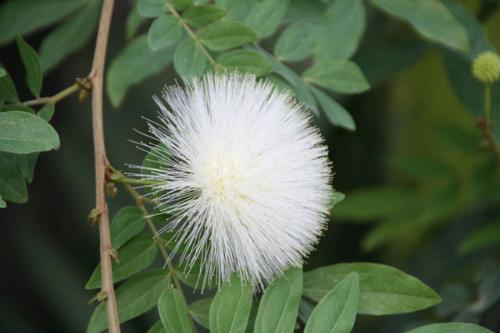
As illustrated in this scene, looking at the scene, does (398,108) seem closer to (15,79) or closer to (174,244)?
(15,79)

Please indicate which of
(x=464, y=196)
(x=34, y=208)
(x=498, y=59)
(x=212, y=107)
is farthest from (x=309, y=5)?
(x=34, y=208)

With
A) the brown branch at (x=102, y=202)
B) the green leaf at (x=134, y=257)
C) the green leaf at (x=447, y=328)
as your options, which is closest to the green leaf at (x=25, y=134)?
the brown branch at (x=102, y=202)

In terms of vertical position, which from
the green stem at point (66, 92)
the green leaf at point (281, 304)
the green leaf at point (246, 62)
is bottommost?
the green leaf at point (281, 304)

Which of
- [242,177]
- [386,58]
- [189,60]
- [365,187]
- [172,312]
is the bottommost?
[365,187]

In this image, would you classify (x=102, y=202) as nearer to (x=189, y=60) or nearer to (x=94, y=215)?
(x=94, y=215)

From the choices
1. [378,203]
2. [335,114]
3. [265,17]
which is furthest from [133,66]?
[378,203]

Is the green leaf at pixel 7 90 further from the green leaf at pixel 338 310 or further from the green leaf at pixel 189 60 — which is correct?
the green leaf at pixel 338 310

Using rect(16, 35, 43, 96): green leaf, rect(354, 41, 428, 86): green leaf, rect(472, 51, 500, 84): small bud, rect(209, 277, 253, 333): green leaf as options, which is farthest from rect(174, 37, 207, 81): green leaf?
rect(354, 41, 428, 86): green leaf
